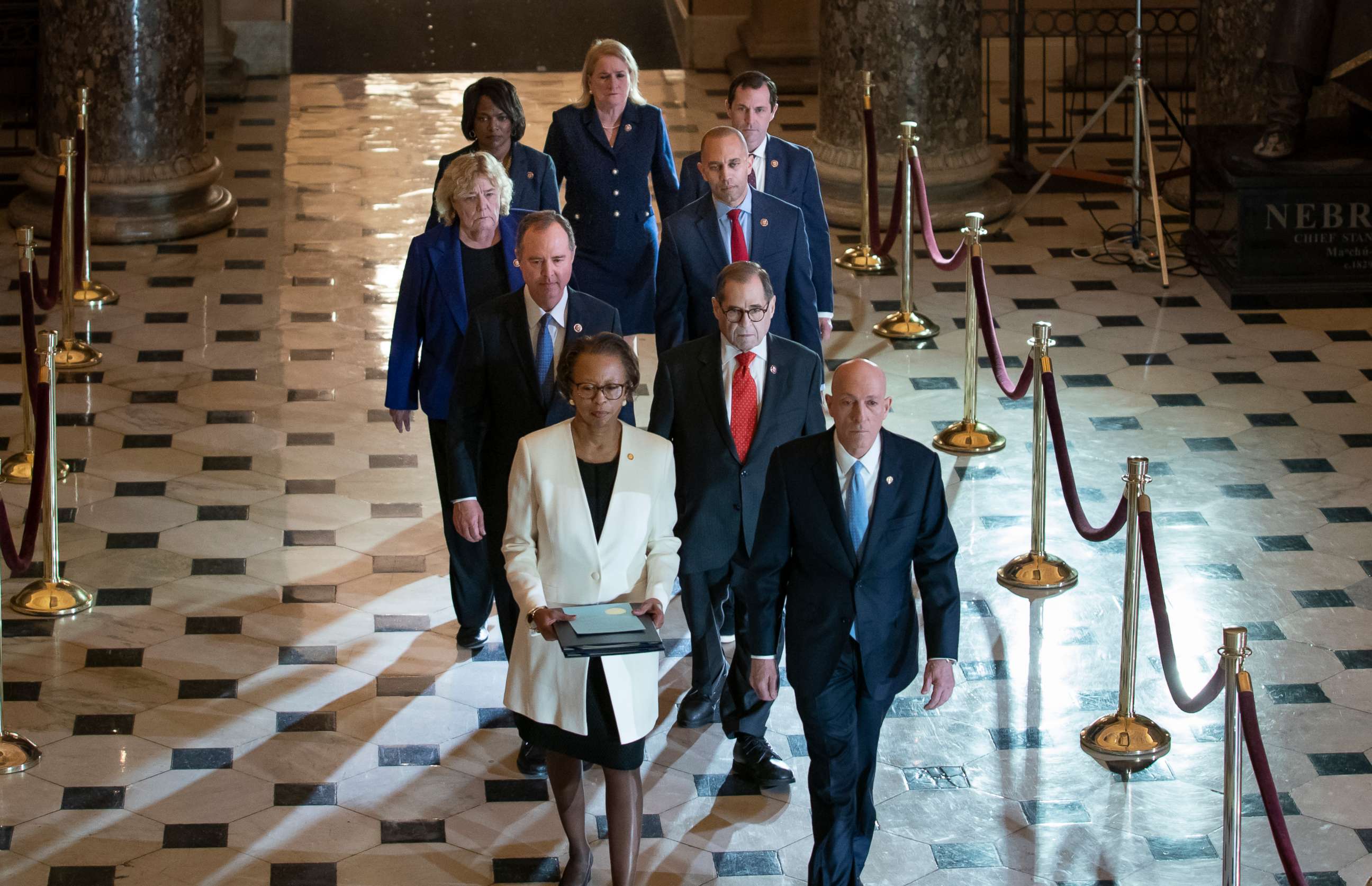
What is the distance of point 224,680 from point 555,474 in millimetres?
2241

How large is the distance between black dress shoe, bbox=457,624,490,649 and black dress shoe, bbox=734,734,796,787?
125 centimetres

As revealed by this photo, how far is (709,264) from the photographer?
636 cm

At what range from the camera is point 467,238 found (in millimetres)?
6086

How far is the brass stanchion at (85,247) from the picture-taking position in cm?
994

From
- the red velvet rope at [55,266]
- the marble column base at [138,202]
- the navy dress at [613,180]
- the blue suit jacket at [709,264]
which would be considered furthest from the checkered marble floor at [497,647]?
the navy dress at [613,180]

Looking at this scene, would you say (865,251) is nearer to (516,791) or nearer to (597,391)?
(516,791)

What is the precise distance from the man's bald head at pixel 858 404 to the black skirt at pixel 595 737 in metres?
0.83

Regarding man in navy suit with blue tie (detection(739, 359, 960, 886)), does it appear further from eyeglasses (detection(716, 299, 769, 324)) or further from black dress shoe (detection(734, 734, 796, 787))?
black dress shoe (detection(734, 734, 796, 787))

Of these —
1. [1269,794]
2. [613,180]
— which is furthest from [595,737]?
[613,180]

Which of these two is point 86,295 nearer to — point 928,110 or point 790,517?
point 928,110

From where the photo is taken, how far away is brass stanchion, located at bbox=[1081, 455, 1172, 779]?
19.4ft

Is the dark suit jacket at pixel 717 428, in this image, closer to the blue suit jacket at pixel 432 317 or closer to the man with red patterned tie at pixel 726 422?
the man with red patterned tie at pixel 726 422

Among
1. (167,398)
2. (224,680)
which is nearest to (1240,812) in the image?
(224,680)

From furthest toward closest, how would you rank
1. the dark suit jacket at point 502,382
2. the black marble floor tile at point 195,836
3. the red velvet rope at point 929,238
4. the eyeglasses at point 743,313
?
the red velvet rope at point 929,238 < the dark suit jacket at point 502,382 < the black marble floor tile at point 195,836 < the eyeglasses at point 743,313
